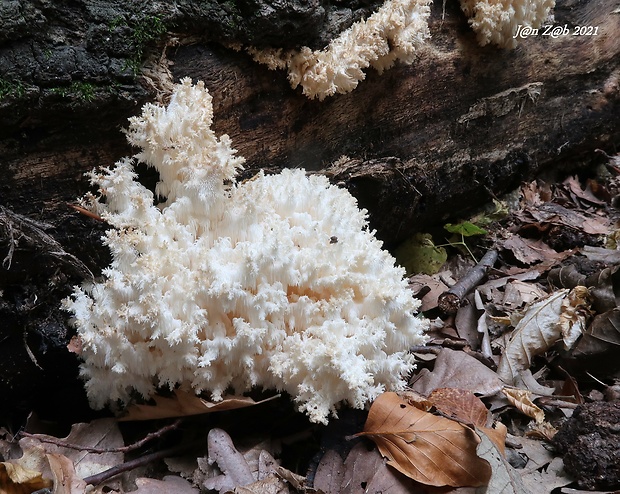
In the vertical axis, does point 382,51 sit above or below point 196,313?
above

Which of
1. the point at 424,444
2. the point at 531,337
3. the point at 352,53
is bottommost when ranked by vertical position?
the point at 424,444

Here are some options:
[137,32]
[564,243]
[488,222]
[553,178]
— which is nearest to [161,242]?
[137,32]

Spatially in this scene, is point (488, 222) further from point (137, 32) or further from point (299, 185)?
point (137, 32)

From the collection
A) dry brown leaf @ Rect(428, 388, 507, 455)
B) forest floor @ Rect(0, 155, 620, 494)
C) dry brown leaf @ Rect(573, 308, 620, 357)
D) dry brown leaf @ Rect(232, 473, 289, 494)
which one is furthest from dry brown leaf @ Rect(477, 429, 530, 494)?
dry brown leaf @ Rect(573, 308, 620, 357)

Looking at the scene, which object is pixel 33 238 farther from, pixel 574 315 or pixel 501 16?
pixel 501 16

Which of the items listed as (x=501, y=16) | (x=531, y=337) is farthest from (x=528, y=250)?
(x=501, y=16)

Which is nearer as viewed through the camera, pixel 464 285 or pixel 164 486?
pixel 164 486

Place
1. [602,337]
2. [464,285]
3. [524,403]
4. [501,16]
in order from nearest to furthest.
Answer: [524,403] < [602,337] < [501,16] < [464,285]

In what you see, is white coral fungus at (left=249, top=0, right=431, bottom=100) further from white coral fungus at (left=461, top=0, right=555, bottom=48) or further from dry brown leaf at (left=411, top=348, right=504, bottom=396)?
dry brown leaf at (left=411, top=348, right=504, bottom=396)
